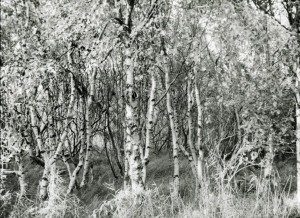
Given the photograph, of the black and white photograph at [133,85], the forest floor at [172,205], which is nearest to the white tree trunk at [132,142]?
the black and white photograph at [133,85]

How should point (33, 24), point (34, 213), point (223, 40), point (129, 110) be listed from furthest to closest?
1. point (223, 40)
2. point (33, 24)
3. point (129, 110)
4. point (34, 213)

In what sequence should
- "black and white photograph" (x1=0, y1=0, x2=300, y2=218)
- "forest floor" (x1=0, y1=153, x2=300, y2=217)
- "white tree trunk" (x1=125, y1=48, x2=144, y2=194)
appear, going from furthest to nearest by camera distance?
"white tree trunk" (x1=125, y1=48, x2=144, y2=194) < "black and white photograph" (x1=0, y1=0, x2=300, y2=218) < "forest floor" (x1=0, y1=153, x2=300, y2=217)

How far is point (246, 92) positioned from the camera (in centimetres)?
720

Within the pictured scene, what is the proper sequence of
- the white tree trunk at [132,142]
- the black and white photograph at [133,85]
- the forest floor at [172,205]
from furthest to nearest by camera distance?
the white tree trunk at [132,142] < the black and white photograph at [133,85] < the forest floor at [172,205]

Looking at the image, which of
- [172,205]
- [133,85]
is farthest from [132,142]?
[172,205]

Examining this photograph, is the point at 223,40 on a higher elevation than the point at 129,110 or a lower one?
higher

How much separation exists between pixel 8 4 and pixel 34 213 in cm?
348

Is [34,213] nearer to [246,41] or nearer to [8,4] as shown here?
[8,4]

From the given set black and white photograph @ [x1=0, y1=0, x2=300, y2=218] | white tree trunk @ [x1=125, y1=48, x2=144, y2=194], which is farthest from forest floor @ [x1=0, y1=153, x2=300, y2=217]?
white tree trunk @ [x1=125, y1=48, x2=144, y2=194]

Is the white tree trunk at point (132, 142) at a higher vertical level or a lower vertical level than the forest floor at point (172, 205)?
higher

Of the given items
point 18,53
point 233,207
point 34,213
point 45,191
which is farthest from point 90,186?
point 233,207

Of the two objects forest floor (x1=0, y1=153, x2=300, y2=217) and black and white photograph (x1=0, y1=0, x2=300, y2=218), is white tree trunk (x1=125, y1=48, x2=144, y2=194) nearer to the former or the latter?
black and white photograph (x1=0, y1=0, x2=300, y2=218)

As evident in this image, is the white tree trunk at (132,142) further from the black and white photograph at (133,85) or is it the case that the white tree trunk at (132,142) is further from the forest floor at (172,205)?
the forest floor at (172,205)

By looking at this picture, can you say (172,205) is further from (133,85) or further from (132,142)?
(133,85)
